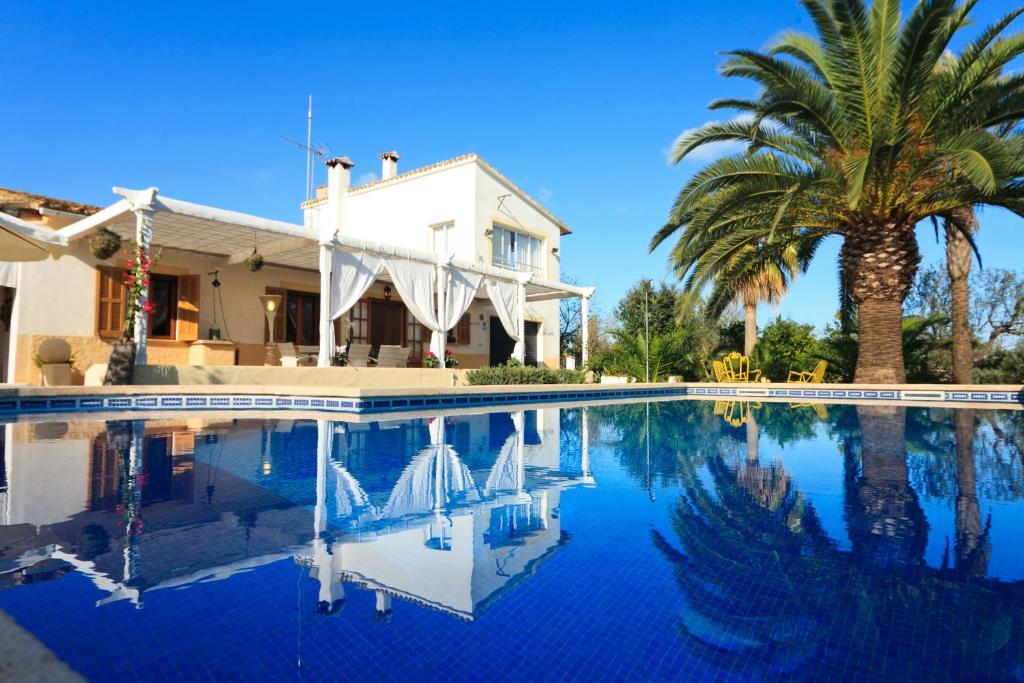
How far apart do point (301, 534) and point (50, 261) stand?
34.8ft

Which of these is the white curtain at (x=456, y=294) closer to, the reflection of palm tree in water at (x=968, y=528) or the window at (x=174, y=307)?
the window at (x=174, y=307)

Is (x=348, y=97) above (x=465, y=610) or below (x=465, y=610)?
above

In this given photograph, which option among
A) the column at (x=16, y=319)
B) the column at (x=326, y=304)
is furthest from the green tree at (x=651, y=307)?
the column at (x=16, y=319)

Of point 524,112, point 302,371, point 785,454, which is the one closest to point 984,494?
point 785,454

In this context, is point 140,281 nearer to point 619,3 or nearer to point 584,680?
point 584,680

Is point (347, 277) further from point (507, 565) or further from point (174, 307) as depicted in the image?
point (507, 565)

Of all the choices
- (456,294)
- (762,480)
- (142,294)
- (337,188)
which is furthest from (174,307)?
(762,480)

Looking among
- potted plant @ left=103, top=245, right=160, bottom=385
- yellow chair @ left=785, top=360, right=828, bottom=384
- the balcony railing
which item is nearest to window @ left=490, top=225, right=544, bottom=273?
the balcony railing

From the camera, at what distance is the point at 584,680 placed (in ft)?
6.06

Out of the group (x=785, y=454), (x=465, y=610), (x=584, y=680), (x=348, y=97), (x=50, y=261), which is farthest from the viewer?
(x=348, y=97)

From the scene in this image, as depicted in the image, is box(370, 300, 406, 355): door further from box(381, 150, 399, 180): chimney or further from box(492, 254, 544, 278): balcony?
box(381, 150, 399, 180): chimney

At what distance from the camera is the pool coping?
8.77 m

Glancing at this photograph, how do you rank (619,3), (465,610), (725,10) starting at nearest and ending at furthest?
(465,610), (725,10), (619,3)

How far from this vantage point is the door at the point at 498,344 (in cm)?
1975
